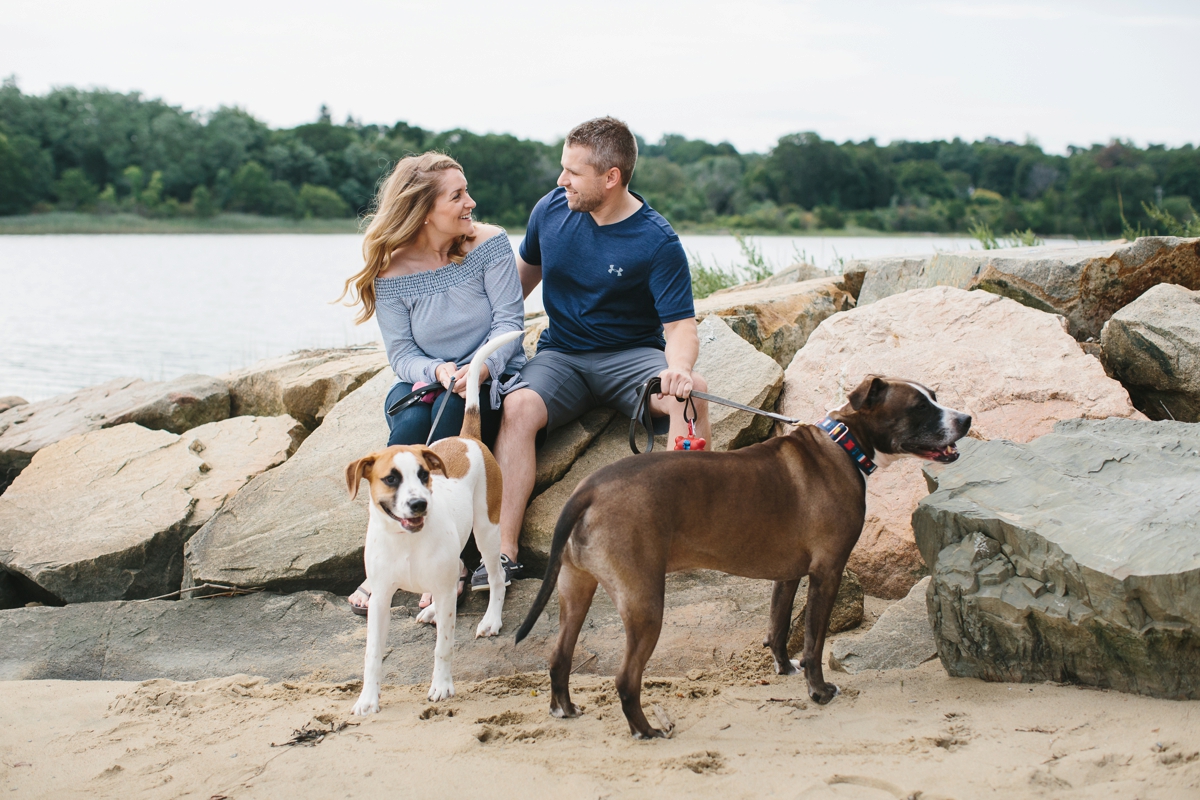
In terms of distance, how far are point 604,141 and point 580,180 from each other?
249 millimetres

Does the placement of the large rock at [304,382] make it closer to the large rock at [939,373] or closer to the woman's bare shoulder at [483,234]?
the woman's bare shoulder at [483,234]

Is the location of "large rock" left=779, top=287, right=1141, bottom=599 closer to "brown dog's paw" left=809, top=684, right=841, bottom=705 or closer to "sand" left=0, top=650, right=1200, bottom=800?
"sand" left=0, top=650, right=1200, bottom=800

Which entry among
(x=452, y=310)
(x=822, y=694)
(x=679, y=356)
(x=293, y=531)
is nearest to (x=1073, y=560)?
(x=822, y=694)

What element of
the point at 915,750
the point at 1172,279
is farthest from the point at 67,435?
the point at 1172,279

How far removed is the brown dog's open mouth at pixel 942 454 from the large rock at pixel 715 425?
5.87 feet

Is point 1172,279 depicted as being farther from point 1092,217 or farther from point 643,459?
point 1092,217

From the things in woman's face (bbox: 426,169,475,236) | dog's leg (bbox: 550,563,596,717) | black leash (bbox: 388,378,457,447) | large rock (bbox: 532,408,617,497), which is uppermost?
woman's face (bbox: 426,169,475,236)

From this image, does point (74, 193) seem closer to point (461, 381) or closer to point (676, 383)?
point (461, 381)

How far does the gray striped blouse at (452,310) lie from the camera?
5172 millimetres

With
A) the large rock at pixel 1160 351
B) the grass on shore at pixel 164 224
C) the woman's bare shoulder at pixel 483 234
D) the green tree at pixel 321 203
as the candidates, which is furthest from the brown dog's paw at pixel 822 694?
the green tree at pixel 321 203

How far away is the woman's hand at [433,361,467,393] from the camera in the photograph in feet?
15.9

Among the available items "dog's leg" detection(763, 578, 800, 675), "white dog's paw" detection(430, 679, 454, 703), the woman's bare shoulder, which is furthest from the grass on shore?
"dog's leg" detection(763, 578, 800, 675)

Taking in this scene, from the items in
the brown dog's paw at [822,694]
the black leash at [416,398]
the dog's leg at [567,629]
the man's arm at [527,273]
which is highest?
the man's arm at [527,273]

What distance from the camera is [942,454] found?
12.4 feet
